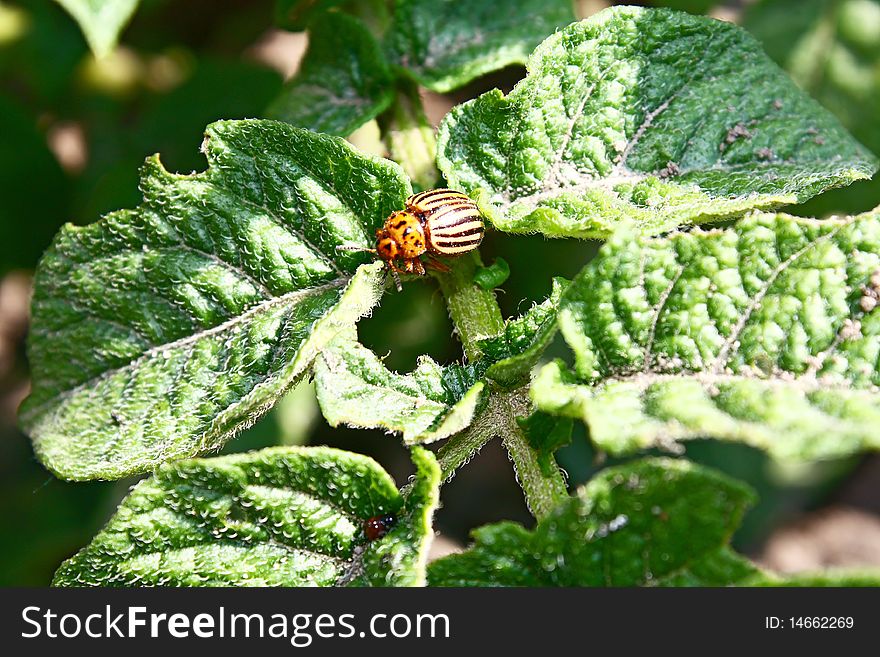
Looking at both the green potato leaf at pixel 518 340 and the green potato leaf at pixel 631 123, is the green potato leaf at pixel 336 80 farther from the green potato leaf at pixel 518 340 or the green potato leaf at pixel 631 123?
the green potato leaf at pixel 518 340

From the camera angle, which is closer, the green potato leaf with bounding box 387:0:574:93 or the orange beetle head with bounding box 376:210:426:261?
the orange beetle head with bounding box 376:210:426:261

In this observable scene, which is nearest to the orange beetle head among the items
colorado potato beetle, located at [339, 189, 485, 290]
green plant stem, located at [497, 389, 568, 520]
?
colorado potato beetle, located at [339, 189, 485, 290]

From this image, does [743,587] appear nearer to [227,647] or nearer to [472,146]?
[227,647]

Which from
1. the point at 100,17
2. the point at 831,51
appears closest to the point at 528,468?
the point at 100,17

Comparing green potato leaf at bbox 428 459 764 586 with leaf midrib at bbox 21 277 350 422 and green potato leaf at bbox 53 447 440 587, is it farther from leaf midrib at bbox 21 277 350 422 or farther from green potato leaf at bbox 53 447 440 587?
leaf midrib at bbox 21 277 350 422

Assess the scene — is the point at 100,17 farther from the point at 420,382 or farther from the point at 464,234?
the point at 420,382
